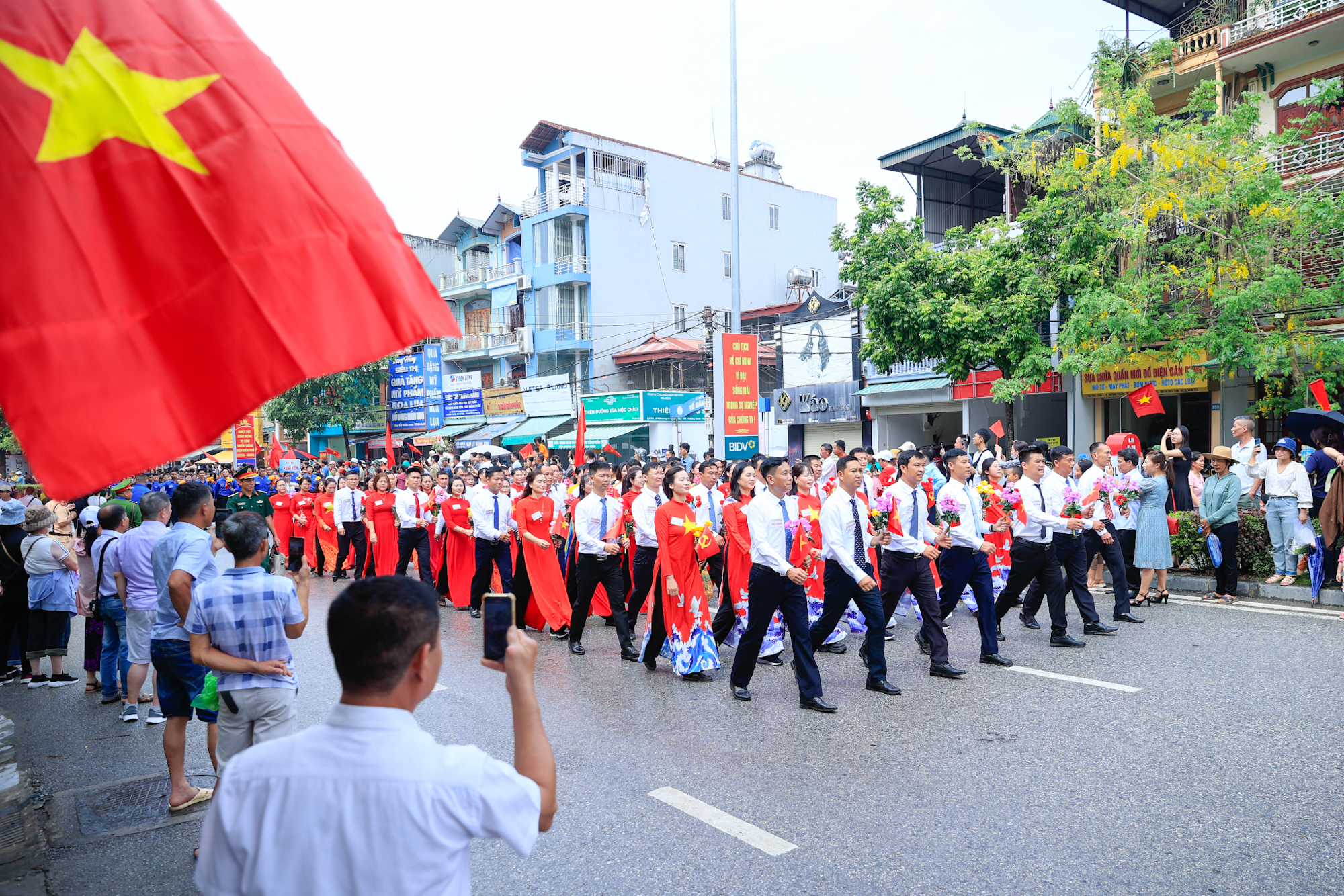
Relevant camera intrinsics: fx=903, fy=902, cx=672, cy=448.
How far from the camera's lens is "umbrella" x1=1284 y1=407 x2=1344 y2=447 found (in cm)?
1051

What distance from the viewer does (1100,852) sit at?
390cm

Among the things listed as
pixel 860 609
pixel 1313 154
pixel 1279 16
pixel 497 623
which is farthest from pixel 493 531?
pixel 1279 16

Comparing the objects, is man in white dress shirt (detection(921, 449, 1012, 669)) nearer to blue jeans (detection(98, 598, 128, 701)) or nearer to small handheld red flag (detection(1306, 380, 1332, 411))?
blue jeans (detection(98, 598, 128, 701))

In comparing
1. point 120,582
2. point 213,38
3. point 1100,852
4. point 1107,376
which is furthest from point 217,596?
point 1107,376

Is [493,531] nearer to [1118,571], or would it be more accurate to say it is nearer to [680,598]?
[680,598]

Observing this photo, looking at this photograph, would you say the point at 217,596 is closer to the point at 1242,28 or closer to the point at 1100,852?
the point at 1100,852

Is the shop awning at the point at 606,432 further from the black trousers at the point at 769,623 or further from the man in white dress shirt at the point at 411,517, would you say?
Result: the black trousers at the point at 769,623

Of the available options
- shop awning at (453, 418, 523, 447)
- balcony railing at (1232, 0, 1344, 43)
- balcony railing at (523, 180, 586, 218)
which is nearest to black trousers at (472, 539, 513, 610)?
balcony railing at (1232, 0, 1344, 43)

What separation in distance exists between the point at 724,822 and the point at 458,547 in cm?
800

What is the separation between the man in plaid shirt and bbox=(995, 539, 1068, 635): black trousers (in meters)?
6.12

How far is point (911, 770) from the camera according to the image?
16.4 feet

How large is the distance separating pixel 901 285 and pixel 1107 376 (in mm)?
5632

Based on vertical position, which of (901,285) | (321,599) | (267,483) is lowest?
(321,599)

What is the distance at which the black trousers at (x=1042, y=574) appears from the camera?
802cm
